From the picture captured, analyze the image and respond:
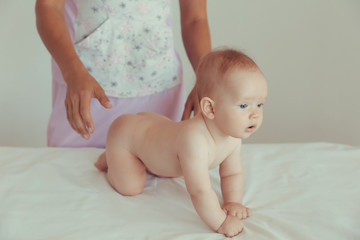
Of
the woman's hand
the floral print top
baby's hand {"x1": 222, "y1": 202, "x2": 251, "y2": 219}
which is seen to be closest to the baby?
baby's hand {"x1": 222, "y1": 202, "x2": 251, "y2": 219}

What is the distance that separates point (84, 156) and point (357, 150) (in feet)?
2.49

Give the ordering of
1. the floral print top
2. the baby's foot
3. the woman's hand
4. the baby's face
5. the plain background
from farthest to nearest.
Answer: the plain background
the floral print top
the baby's foot
the woman's hand
the baby's face

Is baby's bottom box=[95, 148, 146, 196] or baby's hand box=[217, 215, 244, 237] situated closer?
baby's hand box=[217, 215, 244, 237]

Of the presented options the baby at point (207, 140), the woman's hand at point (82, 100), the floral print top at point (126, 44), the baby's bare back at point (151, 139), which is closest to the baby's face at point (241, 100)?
the baby at point (207, 140)

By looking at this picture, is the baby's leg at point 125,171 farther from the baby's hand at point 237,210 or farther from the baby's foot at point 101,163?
the baby's hand at point 237,210

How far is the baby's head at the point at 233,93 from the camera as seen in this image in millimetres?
788

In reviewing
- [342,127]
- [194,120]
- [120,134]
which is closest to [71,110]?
[120,134]

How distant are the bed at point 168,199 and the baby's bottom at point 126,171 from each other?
0.02 m

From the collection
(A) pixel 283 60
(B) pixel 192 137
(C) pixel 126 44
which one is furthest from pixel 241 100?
(A) pixel 283 60

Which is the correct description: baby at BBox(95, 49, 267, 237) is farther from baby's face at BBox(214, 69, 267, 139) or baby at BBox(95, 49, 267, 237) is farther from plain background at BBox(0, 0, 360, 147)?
plain background at BBox(0, 0, 360, 147)

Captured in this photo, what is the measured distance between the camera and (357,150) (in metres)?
1.17

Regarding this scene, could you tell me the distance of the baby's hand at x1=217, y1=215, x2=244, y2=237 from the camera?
83 cm

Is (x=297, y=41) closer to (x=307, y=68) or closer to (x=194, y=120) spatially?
A: (x=307, y=68)

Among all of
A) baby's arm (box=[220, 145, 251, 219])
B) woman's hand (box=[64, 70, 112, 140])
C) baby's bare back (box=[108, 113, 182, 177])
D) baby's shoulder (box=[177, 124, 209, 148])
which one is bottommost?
baby's arm (box=[220, 145, 251, 219])
